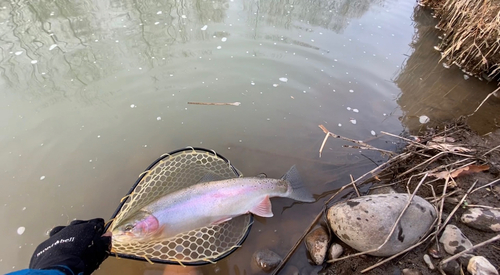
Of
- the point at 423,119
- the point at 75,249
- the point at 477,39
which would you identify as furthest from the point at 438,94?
the point at 75,249

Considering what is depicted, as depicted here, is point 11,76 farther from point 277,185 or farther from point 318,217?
point 318,217

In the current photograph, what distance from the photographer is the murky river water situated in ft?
12.1

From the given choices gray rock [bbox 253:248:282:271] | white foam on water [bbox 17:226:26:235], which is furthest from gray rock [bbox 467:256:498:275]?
white foam on water [bbox 17:226:26:235]

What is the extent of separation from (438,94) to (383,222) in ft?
14.3

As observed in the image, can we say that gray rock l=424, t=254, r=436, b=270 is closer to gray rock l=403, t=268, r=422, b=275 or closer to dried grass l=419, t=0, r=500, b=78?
gray rock l=403, t=268, r=422, b=275

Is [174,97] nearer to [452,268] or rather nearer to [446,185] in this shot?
[446,185]

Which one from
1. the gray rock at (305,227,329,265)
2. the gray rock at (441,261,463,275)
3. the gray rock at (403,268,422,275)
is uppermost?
the gray rock at (441,261,463,275)

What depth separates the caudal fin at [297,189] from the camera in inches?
140

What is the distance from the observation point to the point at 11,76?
5.28 meters

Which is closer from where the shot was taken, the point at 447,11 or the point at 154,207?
the point at 154,207

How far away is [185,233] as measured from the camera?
3.10 m


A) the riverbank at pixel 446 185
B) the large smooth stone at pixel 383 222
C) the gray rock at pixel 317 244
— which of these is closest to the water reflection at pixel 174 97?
the gray rock at pixel 317 244

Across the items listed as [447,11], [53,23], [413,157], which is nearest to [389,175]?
[413,157]

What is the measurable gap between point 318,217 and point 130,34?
20.7 ft
